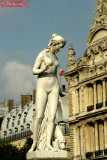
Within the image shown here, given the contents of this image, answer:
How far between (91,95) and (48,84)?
177ft

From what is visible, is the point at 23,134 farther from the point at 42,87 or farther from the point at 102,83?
the point at 42,87

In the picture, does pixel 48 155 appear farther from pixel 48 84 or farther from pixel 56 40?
pixel 56 40

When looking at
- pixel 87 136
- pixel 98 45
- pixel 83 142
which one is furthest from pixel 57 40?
pixel 83 142

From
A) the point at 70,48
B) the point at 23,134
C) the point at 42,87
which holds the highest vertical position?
the point at 70,48

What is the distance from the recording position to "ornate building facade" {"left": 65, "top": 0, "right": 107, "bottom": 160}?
233ft

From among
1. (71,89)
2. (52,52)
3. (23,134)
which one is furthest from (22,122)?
(52,52)

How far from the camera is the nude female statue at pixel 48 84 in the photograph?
19172 millimetres

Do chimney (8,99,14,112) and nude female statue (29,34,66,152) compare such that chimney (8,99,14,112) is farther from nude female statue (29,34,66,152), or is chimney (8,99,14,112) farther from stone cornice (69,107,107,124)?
nude female statue (29,34,66,152)

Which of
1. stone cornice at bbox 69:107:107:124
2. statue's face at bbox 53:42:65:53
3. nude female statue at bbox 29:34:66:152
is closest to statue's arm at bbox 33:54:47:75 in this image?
nude female statue at bbox 29:34:66:152

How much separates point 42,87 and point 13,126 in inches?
4032

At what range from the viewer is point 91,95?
73250 millimetres

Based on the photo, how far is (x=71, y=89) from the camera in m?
77.2

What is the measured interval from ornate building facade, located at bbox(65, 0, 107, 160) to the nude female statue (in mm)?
50088

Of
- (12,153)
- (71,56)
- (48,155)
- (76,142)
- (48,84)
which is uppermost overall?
(71,56)
